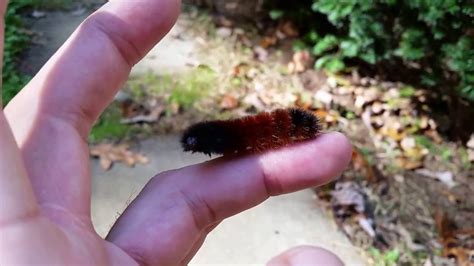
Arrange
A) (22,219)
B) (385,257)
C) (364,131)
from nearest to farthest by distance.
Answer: (22,219) < (385,257) < (364,131)

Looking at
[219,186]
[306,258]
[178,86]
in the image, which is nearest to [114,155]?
[178,86]

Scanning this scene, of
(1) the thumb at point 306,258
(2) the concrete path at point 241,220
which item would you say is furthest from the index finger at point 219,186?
(2) the concrete path at point 241,220

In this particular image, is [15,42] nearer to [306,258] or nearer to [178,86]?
[178,86]

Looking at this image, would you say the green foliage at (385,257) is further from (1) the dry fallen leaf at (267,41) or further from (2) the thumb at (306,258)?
(1) the dry fallen leaf at (267,41)

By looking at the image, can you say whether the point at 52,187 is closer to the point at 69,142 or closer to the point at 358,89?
the point at 69,142

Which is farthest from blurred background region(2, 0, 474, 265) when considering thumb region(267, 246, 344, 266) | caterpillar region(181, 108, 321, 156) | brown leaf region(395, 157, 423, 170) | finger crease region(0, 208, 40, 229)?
finger crease region(0, 208, 40, 229)

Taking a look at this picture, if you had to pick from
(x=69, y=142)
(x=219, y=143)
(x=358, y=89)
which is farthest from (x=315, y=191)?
(x=69, y=142)

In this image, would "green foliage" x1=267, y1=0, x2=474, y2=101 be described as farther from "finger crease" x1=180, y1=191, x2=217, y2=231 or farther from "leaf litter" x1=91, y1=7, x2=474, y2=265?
"finger crease" x1=180, y1=191, x2=217, y2=231
